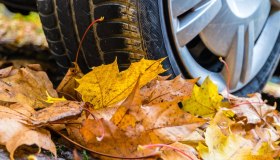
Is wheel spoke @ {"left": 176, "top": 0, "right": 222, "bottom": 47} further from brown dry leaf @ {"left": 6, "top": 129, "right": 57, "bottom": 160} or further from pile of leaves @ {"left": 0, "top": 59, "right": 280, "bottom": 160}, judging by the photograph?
brown dry leaf @ {"left": 6, "top": 129, "right": 57, "bottom": 160}

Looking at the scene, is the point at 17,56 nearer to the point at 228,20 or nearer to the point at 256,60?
the point at 228,20

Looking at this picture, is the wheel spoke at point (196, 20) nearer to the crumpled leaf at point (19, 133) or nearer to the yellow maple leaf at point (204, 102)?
the yellow maple leaf at point (204, 102)

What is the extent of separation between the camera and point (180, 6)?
69.3 inches

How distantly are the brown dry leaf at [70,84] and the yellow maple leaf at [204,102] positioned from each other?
1.08 ft

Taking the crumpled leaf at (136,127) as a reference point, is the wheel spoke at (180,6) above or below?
above

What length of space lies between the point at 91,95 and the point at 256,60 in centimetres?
153

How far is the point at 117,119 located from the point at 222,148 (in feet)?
0.75

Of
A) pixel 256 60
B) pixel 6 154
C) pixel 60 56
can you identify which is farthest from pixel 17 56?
pixel 6 154

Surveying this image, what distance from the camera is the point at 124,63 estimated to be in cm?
164

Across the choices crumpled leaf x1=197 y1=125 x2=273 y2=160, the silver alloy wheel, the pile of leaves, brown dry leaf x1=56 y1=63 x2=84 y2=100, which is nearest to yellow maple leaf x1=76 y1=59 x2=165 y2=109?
the pile of leaves

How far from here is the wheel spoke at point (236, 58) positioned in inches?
85.0

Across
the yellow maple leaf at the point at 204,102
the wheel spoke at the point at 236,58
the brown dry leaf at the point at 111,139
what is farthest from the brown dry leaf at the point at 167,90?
the wheel spoke at the point at 236,58

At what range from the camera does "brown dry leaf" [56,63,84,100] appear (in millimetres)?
1326

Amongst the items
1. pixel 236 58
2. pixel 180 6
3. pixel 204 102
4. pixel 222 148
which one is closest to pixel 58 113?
pixel 222 148
